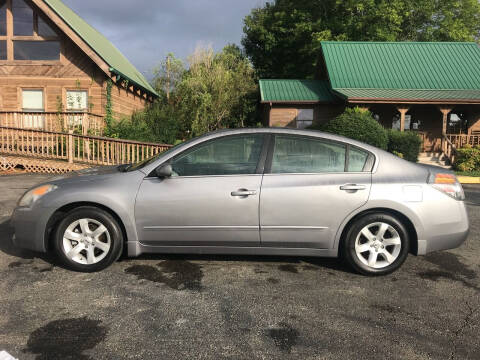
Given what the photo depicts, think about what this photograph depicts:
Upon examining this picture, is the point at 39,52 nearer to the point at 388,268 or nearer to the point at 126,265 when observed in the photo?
the point at 126,265

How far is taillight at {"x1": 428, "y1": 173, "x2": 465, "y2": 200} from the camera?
3783 millimetres

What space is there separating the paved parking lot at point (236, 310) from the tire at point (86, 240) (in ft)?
0.41

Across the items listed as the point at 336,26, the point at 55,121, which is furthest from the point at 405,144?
the point at 336,26

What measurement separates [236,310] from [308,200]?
4.34 feet

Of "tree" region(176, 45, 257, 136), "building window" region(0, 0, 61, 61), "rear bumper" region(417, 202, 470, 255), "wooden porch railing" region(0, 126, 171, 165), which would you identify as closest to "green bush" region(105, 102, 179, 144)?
"tree" region(176, 45, 257, 136)

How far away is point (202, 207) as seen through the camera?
3709mm

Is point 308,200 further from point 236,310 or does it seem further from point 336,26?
point 336,26

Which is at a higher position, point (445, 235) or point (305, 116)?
point (305, 116)

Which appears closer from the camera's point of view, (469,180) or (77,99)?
(469,180)

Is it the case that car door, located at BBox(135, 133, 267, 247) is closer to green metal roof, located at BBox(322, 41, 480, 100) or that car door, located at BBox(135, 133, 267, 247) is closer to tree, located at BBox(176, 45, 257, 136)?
green metal roof, located at BBox(322, 41, 480, 100)

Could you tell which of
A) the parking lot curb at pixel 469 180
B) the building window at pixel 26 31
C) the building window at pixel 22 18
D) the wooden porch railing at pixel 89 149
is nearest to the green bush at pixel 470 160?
the parking lot curb at pixel 469 180

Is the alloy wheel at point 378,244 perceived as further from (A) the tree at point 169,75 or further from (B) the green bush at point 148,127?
(A) the tree at point 169,75

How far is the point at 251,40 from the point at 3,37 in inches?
1003

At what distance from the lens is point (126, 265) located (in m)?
4.03
